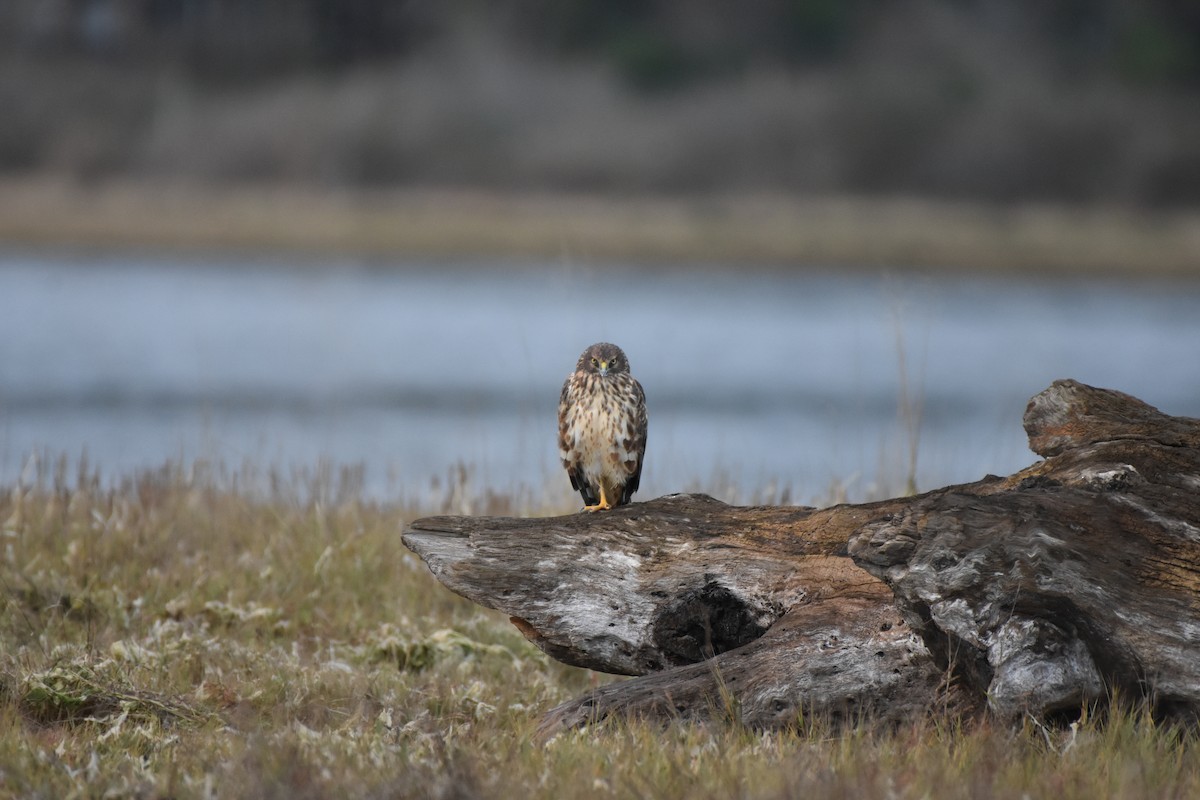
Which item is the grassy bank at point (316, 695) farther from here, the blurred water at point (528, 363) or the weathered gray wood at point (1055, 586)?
the blurred water at point (528, 363)

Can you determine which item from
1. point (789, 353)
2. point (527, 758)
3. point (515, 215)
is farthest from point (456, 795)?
point (515, 215)

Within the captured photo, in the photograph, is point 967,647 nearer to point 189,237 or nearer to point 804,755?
point 804,755

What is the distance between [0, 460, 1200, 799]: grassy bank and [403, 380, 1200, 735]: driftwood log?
0.15m

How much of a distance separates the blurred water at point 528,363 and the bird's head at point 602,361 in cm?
184

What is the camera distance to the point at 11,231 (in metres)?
30.1

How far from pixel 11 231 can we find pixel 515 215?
11634mm

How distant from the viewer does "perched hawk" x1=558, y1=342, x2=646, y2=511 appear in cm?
546

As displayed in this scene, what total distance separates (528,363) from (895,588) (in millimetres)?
12749

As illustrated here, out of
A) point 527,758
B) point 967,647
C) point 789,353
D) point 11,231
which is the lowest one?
point 527,758

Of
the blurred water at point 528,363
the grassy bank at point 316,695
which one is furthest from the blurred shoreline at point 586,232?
the grassy bank at point 316,695

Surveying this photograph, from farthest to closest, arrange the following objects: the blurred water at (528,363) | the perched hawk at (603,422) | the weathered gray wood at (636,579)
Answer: the blurred water at (528,363) → the perched hawk at (603,422) → the weathered gray wood at (636,579)

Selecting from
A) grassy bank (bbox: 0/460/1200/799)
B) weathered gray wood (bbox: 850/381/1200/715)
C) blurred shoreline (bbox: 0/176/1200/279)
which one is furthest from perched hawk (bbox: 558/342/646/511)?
blurred shoreline (bbox: 0/176/1200/279)

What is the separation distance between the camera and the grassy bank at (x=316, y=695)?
345 cm

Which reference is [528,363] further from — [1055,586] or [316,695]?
[1055,586]
